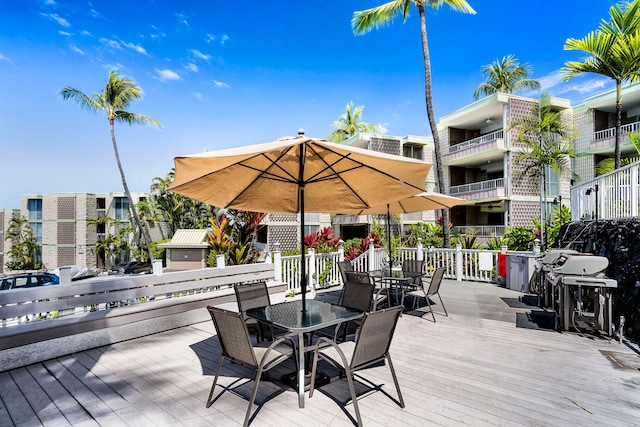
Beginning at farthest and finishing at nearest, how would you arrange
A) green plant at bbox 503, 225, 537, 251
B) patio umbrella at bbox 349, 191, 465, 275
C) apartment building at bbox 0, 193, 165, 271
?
apartment building at bbox 0, 193, 165, 271 < green plant at bbox 503, 225, 537, 251 < patio umbrella at bbox 349, 191, 465, 275

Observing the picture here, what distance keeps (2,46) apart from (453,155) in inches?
910

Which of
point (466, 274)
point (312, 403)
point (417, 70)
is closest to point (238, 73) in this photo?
point (417, 70)

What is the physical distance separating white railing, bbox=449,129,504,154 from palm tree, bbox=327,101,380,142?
12.4 m

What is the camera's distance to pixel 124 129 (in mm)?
23281

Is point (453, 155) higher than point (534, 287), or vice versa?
point (453, 155)

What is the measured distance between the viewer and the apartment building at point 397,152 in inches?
917

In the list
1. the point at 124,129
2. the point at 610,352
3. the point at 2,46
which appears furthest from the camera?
the point at 124,129

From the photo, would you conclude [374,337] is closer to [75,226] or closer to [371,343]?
[371,343]

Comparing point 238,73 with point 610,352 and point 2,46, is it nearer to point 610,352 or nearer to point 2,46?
point 2,46

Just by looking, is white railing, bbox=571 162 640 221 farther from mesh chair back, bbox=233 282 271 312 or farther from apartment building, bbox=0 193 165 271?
apartment building, bbox=0 193 165 271

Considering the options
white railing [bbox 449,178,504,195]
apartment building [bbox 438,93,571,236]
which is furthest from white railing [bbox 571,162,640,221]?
white railing [bbox 449,178,504,195]

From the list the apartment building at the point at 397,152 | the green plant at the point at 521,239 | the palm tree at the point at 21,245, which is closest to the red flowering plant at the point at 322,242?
the green plant at the point at 521,239

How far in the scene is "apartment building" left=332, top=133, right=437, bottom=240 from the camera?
23.3 metres

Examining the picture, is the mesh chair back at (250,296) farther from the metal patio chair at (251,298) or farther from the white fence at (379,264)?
the white fence at (379,264)
